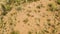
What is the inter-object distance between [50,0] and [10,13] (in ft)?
5.65

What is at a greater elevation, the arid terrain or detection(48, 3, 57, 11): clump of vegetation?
detection(48, 3, 57, 11): clump of vegetation

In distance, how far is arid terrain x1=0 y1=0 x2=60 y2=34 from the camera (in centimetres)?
555

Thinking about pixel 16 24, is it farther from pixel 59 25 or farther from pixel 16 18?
pixel 59 25

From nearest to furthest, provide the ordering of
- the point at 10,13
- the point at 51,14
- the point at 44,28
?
1. the point at 44,28
2. the point at 51,14
3. the point at 10,13

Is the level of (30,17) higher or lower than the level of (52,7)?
lower

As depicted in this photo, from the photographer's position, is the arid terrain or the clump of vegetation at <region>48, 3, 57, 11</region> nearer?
the arid terrain

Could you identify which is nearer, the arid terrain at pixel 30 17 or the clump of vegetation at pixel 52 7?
the arid terrain at pixel 30 17

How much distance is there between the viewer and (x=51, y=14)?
5.86 m

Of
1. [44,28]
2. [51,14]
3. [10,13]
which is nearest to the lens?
[44,28]

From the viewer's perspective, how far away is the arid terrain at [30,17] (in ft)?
18.2

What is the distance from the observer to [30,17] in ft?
19.4

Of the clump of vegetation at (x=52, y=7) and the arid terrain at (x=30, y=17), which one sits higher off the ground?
the clump of vegetation at (x=52, y=7)

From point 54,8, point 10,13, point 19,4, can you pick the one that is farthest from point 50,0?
point 10,13

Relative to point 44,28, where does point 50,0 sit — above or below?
above
